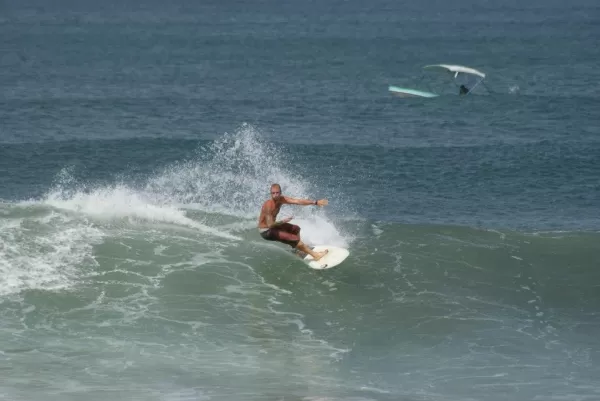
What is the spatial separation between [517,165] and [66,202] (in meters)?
18.1

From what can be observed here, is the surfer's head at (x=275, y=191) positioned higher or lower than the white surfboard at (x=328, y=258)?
higher

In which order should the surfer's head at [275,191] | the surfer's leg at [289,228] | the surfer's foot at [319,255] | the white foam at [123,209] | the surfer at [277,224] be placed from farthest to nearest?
the white foam at [123,209] < the surfer's foot at [319,255] < the surfer's leg at [289,228] < the surfer at [277,224] < the surfer's head at [275,191]

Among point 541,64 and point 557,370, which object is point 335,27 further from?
point 557,370

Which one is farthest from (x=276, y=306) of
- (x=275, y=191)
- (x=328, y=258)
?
(x=275, y=191)

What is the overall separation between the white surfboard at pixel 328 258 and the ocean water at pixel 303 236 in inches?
16.1

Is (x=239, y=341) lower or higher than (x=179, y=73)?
lower

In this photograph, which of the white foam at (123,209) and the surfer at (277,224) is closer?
the surfer at (277,224)

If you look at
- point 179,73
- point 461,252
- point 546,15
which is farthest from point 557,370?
point 546,15

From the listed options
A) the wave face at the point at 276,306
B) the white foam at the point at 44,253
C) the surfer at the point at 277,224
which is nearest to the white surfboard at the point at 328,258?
the wave face at the point at 276,306

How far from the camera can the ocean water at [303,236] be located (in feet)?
57.6

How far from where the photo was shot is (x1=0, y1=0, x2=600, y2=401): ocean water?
691 inches

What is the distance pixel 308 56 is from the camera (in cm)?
7388

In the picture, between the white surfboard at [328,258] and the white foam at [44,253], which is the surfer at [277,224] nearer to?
the white surfboard at [328,258]

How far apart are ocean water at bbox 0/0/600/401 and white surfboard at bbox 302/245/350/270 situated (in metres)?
0.41
